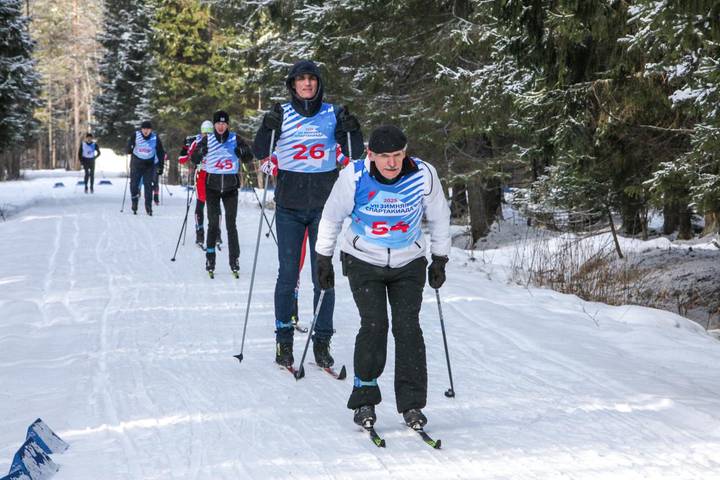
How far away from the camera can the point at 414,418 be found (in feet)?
15.7

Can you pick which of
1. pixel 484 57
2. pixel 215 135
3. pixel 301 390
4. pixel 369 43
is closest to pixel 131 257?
pixel 215 135

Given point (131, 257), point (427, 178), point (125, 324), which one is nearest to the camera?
point (427, 178)

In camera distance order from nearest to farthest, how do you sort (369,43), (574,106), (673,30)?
(673,30) < (574,106) < (369,43)

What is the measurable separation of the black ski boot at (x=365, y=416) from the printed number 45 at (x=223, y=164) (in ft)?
21.6

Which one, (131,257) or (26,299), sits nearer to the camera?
(26,299)

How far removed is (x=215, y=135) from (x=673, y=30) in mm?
7088

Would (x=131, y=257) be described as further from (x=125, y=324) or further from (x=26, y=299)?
(x=125, y=324)

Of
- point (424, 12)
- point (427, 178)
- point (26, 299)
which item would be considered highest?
point (424, 12)

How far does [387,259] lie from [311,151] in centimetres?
191

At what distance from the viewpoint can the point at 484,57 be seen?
13336 millimetres

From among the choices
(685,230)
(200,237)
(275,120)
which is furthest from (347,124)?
(685,230)

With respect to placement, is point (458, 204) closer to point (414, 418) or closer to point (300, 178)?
point (300, 178)

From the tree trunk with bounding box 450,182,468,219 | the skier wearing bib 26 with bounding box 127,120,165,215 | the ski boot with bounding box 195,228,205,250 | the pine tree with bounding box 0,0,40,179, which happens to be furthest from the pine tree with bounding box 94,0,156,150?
the ski boot with bounding box 195,228,205,250

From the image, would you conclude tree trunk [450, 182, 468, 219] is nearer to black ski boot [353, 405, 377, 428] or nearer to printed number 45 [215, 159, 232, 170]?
printed number 45 [215, 159, 232, 170]
